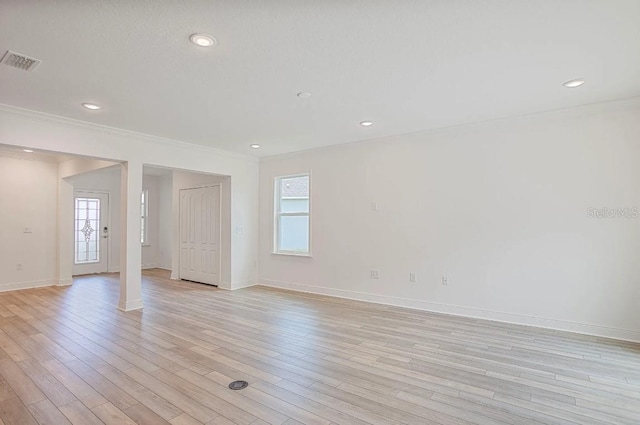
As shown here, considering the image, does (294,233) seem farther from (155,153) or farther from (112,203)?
(112,203)

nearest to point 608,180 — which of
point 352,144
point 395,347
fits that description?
point 395,347

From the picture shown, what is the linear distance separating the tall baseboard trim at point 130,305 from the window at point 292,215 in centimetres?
258

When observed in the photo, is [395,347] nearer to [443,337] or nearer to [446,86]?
[443,337]

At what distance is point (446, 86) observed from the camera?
330 centimetres

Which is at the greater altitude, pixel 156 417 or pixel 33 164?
pixel 33 164

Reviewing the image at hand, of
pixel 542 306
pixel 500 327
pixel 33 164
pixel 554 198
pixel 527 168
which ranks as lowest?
pixel 500 327

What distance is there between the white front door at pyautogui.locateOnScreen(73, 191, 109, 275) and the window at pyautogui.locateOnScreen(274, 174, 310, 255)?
4.98 m

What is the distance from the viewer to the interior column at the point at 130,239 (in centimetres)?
491

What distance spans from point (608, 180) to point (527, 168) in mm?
805

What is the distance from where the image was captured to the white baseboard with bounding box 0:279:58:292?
20.6ft

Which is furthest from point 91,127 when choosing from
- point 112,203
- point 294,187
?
point 112,203

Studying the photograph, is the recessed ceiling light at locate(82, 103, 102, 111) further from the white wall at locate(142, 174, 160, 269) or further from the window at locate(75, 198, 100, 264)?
the white wall at locate(142, 174, 160, 269)

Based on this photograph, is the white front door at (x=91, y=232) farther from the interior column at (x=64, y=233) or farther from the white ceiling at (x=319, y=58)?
the white ceiling at (x=319, y=58)

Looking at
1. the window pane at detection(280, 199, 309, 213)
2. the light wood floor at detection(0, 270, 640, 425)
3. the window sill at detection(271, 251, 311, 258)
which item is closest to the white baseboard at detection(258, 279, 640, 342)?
the light wood floor at detection(0, 270, 640, 425)
